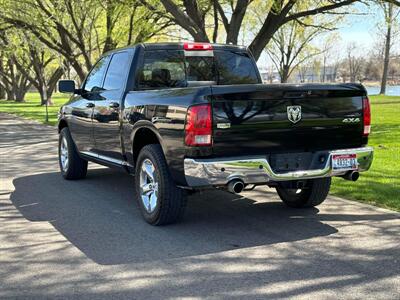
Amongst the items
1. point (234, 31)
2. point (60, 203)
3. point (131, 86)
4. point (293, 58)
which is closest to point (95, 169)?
point (60, 203)

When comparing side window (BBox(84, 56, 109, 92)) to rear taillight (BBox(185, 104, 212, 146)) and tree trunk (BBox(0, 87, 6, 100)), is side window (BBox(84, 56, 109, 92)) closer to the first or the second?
rear taillight (BBox(185, 104, 212, 146))

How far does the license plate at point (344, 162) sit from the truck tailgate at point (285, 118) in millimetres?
154

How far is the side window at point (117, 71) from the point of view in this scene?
6977 mm

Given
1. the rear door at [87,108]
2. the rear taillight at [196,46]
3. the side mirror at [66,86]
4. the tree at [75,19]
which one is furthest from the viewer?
the tree at [75,19]

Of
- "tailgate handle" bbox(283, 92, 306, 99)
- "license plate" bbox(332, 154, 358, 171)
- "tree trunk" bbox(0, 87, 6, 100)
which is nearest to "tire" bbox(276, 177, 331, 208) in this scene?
"license plate" bbox(332, 154, 358, 171)

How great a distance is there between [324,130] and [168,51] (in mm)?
2411

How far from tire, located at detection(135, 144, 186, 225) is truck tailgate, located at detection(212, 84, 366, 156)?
0.77 m

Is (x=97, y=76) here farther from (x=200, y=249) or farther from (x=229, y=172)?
(x=200, y=249)

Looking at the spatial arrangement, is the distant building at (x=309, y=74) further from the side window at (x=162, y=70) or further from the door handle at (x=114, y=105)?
the door handle at (x=114, y=105)

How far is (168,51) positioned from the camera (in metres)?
6.96

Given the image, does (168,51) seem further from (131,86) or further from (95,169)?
(95,169)

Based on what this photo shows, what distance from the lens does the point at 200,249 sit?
5102mm

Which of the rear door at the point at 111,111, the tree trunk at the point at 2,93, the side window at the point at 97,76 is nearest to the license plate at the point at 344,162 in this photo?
the rear door at the point at 111,111

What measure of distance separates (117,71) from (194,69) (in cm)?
103
